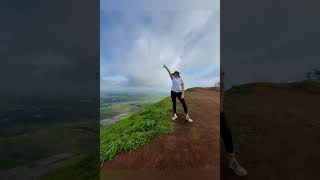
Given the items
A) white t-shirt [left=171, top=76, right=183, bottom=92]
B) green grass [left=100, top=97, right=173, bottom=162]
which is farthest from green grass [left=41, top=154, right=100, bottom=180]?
white t-shirt [left=171, top=76, right=183, bottom=92]

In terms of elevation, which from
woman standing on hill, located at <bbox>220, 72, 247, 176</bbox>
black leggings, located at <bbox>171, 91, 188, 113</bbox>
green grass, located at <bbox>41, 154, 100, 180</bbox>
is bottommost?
green grass, located at <bbox>41, 154, 100, 180</bbox>

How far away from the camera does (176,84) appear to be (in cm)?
507

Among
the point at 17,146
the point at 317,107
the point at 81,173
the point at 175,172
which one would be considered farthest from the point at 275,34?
the point at 17,146

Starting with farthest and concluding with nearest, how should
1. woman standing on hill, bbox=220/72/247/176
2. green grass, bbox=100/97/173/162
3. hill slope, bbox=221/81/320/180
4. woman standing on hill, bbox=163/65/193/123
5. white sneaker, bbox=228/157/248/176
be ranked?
green grass, bbox=100/97/173/162 < woman standing on hill, bbox=163/65/193/123 < hill slope, bbox=221/81/320/180 < white sneaker, bbox=228/157/248/176 < woman standing on hill, bbox=220/72/247/176

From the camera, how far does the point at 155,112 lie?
5.39 metres

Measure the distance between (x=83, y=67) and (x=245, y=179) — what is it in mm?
2313

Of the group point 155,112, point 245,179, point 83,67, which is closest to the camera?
point 245,179

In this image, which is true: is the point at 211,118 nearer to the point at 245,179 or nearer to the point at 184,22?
the point at 245,179

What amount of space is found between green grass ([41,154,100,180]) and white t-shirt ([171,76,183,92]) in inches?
50.6

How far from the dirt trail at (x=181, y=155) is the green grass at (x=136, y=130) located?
0.30 feet

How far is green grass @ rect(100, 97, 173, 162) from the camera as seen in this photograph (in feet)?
16.8

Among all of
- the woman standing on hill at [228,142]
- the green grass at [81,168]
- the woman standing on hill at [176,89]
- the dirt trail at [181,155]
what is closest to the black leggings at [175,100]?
the woman standing on hill at [176,89]

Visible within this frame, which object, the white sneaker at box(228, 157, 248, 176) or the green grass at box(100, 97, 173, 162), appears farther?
the green grass at box(100, 97, 173, 162)

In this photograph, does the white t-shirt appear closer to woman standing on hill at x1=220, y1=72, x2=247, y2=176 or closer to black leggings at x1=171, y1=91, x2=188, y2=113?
black leggings at x1=171, y1=91, x2=188, y2=113
